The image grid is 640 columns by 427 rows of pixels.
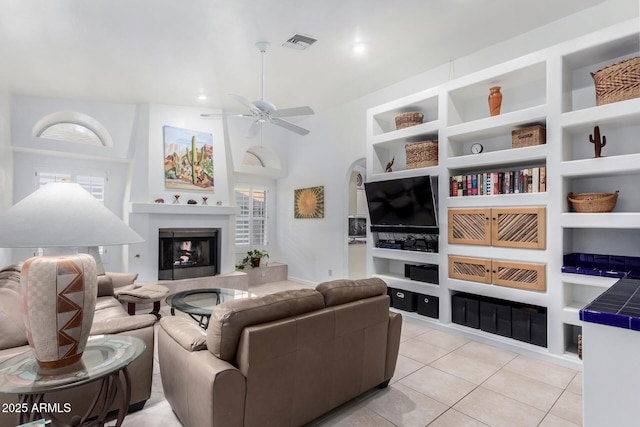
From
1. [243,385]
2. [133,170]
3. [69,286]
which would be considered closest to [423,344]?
[243,385]

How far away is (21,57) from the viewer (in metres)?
3.62

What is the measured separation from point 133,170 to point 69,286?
4333mm

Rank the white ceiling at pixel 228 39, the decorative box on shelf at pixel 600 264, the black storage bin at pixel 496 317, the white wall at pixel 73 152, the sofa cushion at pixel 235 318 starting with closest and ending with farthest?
the sofa cushion at pixel 235 318 < the decorative box on shelf at pixel 600 264 < the white ceiling at pixel 228 39 < the black storage bin at pixel 496 317 < the white wall at pixel 73 152

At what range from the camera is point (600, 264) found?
122 inches

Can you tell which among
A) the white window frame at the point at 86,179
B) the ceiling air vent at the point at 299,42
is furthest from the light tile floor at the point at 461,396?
the white window frame at the point at 86,179

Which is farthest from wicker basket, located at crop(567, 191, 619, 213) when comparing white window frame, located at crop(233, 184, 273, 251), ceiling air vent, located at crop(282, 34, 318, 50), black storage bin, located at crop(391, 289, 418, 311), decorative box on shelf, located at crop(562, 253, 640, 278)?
white window frame, located at crop(233, 184, 273, 251)

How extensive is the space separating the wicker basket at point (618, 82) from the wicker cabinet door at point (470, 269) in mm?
1806

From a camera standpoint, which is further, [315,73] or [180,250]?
[180,250]

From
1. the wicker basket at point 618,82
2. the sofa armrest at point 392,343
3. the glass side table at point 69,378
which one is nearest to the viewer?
the glass side table at point 69,378

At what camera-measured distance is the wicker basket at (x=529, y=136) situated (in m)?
3.28

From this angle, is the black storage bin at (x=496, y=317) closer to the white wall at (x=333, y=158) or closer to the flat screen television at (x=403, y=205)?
the flat screen television at (x=403, y=205)

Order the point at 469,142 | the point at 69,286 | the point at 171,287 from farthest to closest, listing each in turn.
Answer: the point at 171,287, the point at 469,142, the point at 69,286

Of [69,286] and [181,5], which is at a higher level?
[181,5]

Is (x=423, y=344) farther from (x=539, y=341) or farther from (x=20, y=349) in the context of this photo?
(x=20, y=349)
